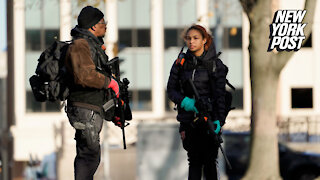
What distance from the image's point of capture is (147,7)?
1282 inches

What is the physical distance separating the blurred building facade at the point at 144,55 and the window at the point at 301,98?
57 mm

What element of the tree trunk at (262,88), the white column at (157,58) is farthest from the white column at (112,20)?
the tree trunk at (262,88)

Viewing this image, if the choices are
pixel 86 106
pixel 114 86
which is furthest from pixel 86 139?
pixel 114 86

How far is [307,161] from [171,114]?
1449 cm

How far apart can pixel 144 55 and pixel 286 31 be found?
21377 mm

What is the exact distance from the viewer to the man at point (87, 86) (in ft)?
22.4

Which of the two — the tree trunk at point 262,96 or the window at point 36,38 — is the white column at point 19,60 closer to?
the window at point 36,38

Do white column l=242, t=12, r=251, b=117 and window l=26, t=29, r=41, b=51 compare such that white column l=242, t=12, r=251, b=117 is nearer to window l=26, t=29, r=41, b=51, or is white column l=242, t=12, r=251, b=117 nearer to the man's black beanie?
window l=26, t=29, r=41, b=51

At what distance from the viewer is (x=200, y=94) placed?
7406mm

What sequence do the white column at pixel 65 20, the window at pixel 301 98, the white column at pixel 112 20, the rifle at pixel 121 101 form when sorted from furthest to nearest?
the window at pixel 301 98 < the white column at pixel 112 20 < the white column at pixel 65 20 < the rifle at pixel 121 101

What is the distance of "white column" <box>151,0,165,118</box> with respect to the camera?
3256cm

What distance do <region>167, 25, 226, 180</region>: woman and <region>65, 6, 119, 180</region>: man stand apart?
72 cm

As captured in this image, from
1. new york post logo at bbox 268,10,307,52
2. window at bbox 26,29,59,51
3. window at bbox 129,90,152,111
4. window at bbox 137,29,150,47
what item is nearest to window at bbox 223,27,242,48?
window at bbox 137,29,150,47

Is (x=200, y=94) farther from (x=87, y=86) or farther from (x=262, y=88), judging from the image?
(x=262, y=88)
